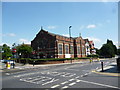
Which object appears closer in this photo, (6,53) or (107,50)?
(6,53)

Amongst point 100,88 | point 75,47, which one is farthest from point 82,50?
point 100,88

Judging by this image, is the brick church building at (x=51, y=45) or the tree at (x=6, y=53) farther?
the brick church building at (x=51, y=45)

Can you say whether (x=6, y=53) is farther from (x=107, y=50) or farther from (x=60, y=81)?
(x=107, y=50)

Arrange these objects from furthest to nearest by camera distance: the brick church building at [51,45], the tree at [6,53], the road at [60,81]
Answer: the brick church building at [51,45], the tree at [6,53], the road at [60,81]

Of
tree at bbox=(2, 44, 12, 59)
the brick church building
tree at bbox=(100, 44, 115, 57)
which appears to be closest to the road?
tree at bbox=(2, 44, 12, 59)

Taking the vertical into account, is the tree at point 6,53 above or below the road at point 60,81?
above

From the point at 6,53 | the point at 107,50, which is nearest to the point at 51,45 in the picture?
the point at 6,53

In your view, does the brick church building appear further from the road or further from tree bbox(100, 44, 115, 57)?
the road

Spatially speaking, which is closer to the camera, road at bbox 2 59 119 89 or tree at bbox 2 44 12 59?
road at bbox 2 59 119 89

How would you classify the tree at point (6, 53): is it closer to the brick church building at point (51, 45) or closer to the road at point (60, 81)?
the brick church building at point (51, 45)

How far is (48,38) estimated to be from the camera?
49219mm

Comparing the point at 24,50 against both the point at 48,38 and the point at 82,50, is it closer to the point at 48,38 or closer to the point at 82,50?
the point at 48,38

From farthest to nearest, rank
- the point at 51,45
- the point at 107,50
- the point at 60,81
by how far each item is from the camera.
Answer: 1. the point at 107,50
2. the point at 51,45
3. the point at 60,81

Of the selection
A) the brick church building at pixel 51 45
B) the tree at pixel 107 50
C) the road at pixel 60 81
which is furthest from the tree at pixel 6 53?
the tree at pixel 107 50
